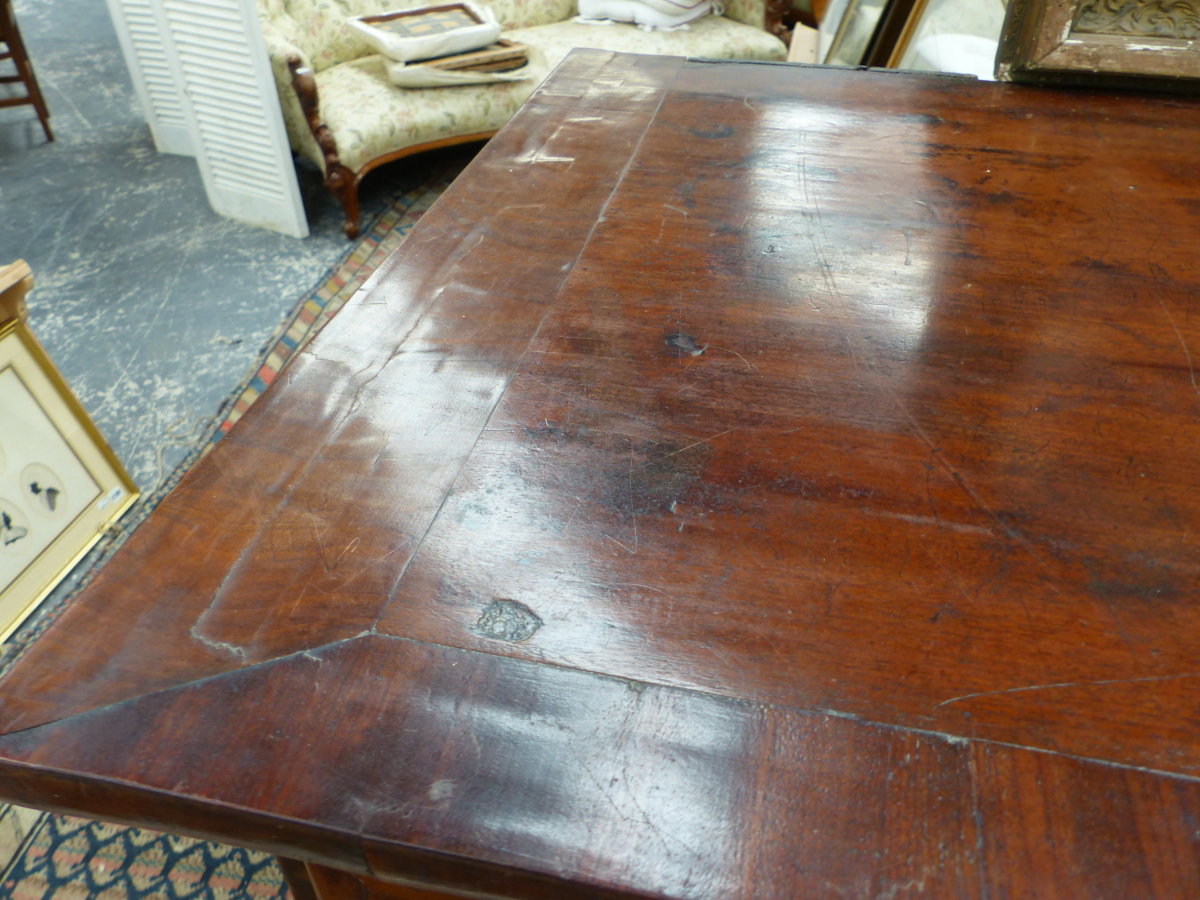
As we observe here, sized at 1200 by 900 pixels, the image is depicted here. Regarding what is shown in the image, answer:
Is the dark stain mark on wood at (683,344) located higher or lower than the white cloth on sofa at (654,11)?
higher

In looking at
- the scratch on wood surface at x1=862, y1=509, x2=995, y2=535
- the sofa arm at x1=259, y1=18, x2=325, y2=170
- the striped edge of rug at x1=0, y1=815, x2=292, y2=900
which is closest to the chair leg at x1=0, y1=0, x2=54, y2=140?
the sofa arm at x1=259, y1=18, x2=325, y2=170

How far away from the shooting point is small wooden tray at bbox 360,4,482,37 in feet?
8.33

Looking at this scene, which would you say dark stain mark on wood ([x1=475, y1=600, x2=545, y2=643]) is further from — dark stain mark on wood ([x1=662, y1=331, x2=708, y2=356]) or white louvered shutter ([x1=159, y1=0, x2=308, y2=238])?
white louvered shutter ([x1=159, y1=0, x2=308, y2=238])

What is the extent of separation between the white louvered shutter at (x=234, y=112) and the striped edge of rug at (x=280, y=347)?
280mm

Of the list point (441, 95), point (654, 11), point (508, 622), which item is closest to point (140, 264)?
point (441, 95)

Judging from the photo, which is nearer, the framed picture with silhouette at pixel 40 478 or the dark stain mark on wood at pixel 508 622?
the dark stain mark on wood at pixel 508 622

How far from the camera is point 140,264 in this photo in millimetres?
2443

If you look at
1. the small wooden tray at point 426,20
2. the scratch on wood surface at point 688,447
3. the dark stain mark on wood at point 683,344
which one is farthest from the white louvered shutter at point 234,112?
the scratch on wood surface at point 688,447

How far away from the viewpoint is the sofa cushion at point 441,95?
2461 mm

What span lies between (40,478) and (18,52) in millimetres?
2494

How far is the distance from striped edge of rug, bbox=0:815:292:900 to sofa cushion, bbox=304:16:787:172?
1.95m

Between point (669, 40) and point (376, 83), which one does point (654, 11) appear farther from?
point (376, 83)

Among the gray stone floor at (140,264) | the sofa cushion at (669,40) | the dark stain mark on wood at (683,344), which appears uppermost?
the dark stain mark on wood at (683,344)

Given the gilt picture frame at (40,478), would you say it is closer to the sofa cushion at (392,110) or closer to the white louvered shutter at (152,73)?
the sofa cushion at (392,110)
